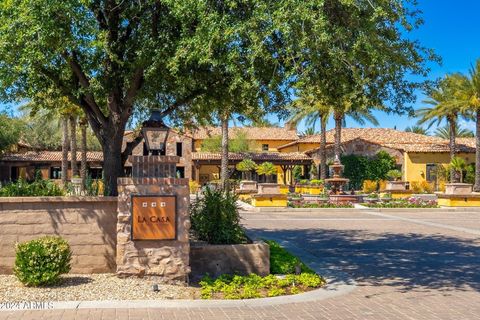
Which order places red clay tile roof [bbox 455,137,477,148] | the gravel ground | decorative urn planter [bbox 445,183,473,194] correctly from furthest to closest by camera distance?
red clay tile roof [bbox 455,137,477,148] → decorative urn planter [bbox 445,183,473,194] → the gravel ground

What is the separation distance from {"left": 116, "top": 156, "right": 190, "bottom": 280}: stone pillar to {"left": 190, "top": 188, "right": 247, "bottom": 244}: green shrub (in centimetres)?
128

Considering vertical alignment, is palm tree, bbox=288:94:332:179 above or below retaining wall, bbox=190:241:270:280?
above

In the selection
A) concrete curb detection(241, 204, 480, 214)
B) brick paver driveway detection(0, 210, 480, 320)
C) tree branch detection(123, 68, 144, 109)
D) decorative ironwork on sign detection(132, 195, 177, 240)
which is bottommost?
brick paver driveway detection(0, 210, 480, 320)

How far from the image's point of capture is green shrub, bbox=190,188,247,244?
9.79 m

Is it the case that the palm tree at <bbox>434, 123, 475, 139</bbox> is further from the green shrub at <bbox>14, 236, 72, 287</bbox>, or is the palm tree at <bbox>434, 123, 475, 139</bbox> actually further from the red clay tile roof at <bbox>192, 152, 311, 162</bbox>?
the green shrub at <bbox>14, 236, 72, 287</bbox>

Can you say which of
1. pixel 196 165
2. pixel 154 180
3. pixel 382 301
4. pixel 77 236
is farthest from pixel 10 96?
pixel 196 165

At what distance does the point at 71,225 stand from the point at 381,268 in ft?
20.1

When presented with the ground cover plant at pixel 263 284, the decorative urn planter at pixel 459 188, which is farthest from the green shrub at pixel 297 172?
the ground cover plant at pixel 263 284

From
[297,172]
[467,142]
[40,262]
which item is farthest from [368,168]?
[40,262]

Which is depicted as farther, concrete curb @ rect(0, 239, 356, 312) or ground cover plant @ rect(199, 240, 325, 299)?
ground cover plant @ rect(199, 240, 325, 299)

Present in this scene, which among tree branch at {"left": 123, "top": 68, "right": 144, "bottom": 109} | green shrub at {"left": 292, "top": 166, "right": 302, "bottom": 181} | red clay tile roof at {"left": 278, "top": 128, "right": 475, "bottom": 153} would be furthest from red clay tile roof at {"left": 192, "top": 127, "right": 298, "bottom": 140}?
tree branch at {"left": 123, "top": 68, "right": 144, "bottom": 109}

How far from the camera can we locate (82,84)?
1064 cm

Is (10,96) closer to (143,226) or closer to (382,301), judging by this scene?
(143,226)

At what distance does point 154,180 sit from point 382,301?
13.1 feet
